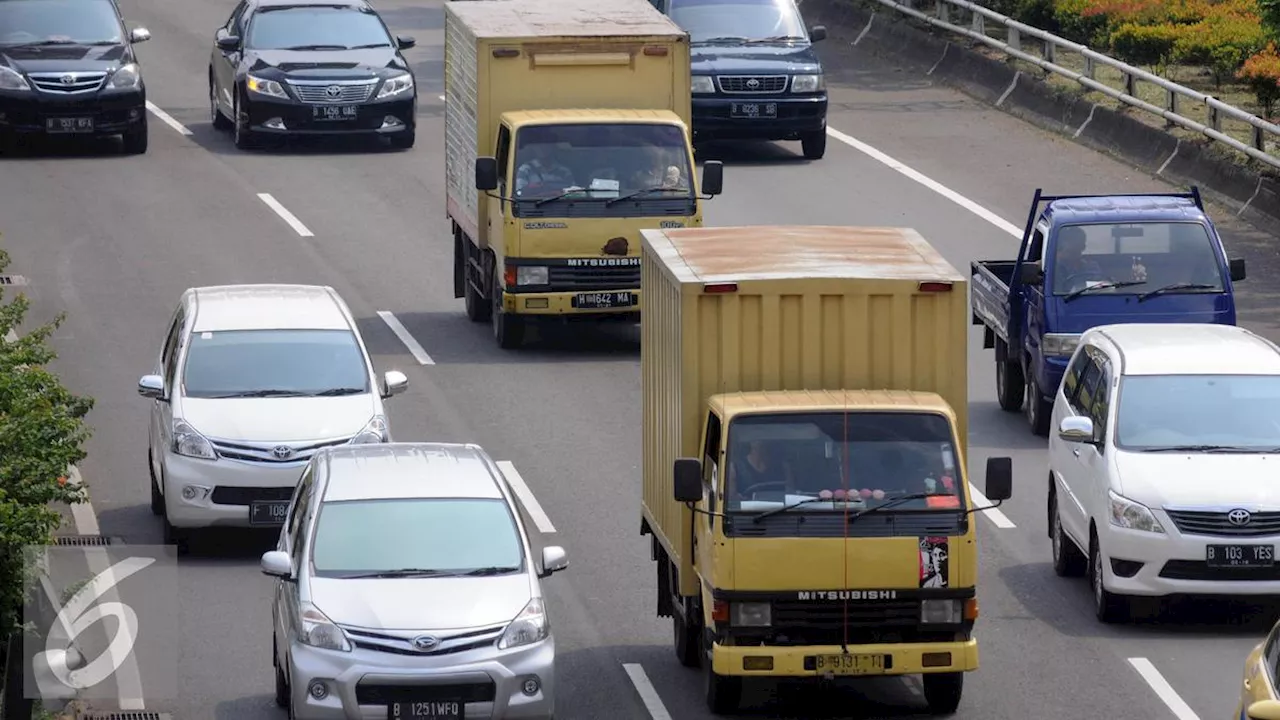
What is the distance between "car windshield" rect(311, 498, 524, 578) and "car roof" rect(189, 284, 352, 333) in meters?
5.24

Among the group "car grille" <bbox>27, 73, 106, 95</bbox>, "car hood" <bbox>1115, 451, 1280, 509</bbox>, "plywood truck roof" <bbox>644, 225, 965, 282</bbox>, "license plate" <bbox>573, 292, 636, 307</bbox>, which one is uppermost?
"plywood truck roof" <bbox>644, 225, 965, 282</bbox>

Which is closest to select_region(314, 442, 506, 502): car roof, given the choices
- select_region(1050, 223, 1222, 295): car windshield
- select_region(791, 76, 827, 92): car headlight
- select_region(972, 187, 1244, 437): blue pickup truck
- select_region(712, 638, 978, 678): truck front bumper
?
select_region(712, 638, 978, 678): truck front bumper

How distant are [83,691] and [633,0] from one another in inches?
550

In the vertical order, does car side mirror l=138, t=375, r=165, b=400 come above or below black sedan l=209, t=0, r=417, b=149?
above

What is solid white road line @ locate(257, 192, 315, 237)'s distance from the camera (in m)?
30.2

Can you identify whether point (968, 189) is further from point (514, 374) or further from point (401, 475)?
point (401, 475)

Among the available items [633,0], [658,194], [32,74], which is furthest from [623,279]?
[32,74]

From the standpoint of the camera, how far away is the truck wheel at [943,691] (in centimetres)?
1490

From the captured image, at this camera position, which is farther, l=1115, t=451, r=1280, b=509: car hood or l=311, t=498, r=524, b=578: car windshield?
l=1115, t=451, r=1280, b=509: car hood

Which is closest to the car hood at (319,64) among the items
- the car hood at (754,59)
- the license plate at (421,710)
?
the car hood at (754,59)

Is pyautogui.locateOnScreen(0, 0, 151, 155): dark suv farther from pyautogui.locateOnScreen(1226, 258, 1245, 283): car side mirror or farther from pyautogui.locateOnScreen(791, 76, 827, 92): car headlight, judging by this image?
pyautogui.locateOnScreen(1226, 258, 1245, 283): car side mirror

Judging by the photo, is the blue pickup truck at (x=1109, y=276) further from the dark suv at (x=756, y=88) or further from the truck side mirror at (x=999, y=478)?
the dark suv at (x=756, y=88)

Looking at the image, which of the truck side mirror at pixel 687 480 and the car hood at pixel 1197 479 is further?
the car hood at pixel 1197 479

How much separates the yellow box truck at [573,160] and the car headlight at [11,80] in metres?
9.54
